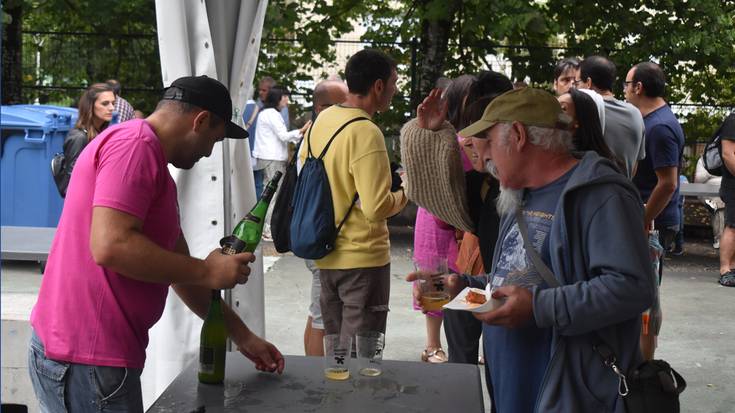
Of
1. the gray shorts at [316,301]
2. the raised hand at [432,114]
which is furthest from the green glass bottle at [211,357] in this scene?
the gray shorts at [316,301]

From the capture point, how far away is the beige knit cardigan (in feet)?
13.3

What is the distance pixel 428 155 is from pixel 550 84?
9062 mm

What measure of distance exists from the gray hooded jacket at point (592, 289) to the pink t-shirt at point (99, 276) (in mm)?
1148

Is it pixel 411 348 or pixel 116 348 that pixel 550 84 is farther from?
pixel 116 348

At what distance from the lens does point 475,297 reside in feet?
9.57

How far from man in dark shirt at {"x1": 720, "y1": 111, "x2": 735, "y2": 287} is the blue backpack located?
532 centimetres

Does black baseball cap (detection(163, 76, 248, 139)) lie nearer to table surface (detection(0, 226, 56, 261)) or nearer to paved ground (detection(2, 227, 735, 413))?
table surface (detection(0, 226, 56, 261))

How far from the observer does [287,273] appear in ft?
32.9

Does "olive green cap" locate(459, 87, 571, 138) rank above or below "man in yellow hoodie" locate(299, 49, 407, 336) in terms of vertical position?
above

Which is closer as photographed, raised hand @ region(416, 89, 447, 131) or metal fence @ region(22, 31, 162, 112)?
raised hand @ region(416, 89, 447, 131)

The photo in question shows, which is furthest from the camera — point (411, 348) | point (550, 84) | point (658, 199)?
point (550, 84)

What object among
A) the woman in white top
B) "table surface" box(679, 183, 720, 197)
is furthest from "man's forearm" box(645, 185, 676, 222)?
the woman in white top

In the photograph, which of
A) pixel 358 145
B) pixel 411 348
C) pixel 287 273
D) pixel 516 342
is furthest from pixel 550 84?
pixel 516 342

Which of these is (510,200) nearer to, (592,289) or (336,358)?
(592,289)
